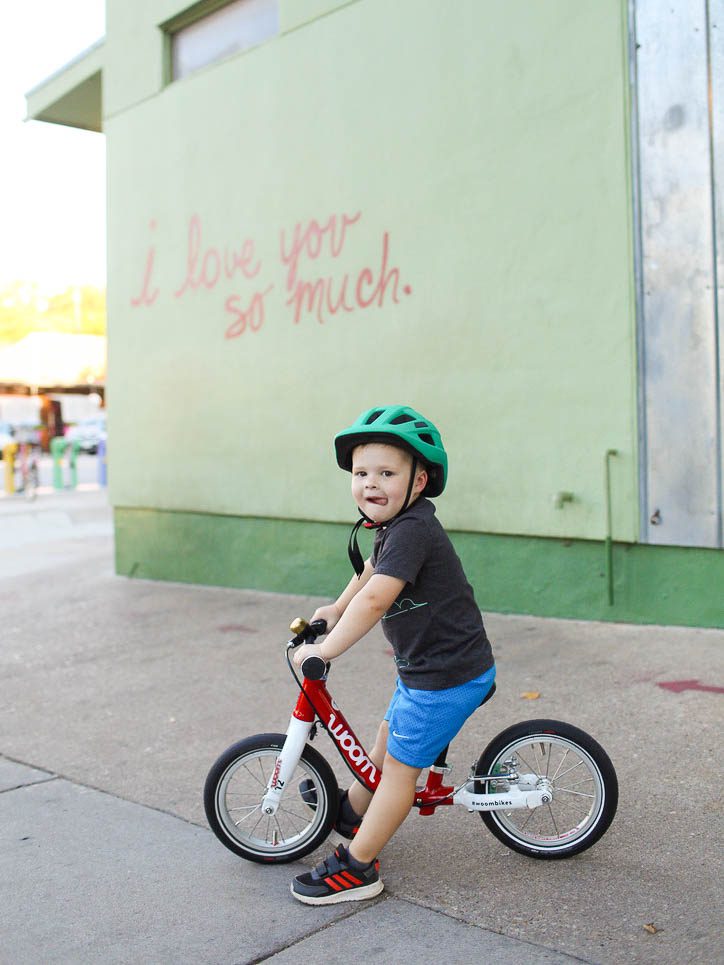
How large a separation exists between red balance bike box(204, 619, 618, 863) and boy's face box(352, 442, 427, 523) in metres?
0.41

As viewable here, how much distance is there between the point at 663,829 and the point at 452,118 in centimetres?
481

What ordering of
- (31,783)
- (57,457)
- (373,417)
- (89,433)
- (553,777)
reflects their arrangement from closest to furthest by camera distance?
(373,417), (553,777), (31,783), (57,457), (89,433)

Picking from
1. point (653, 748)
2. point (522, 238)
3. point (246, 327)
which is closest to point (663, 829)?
point (653, 748)

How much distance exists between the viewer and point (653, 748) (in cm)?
416

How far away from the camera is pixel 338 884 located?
305 centimetres

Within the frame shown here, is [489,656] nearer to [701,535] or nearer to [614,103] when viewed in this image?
[701,535]

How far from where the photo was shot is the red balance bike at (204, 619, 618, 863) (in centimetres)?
319

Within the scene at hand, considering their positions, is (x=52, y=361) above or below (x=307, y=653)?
above

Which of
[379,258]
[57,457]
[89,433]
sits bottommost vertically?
[57,457]

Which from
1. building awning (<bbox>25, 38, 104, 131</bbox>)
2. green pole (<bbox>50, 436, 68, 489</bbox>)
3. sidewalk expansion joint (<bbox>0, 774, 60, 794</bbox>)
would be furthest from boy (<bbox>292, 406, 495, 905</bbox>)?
green pole (<bbox>50, 436, 68, 489</bbox>)

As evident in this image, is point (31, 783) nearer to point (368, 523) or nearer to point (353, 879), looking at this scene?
point (353, 879)

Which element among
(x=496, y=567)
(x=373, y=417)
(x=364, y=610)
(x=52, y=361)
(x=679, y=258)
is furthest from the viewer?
(x=52, y=361)

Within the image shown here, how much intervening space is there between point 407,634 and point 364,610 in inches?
8.5

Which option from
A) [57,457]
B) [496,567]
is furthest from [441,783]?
[57,457]
